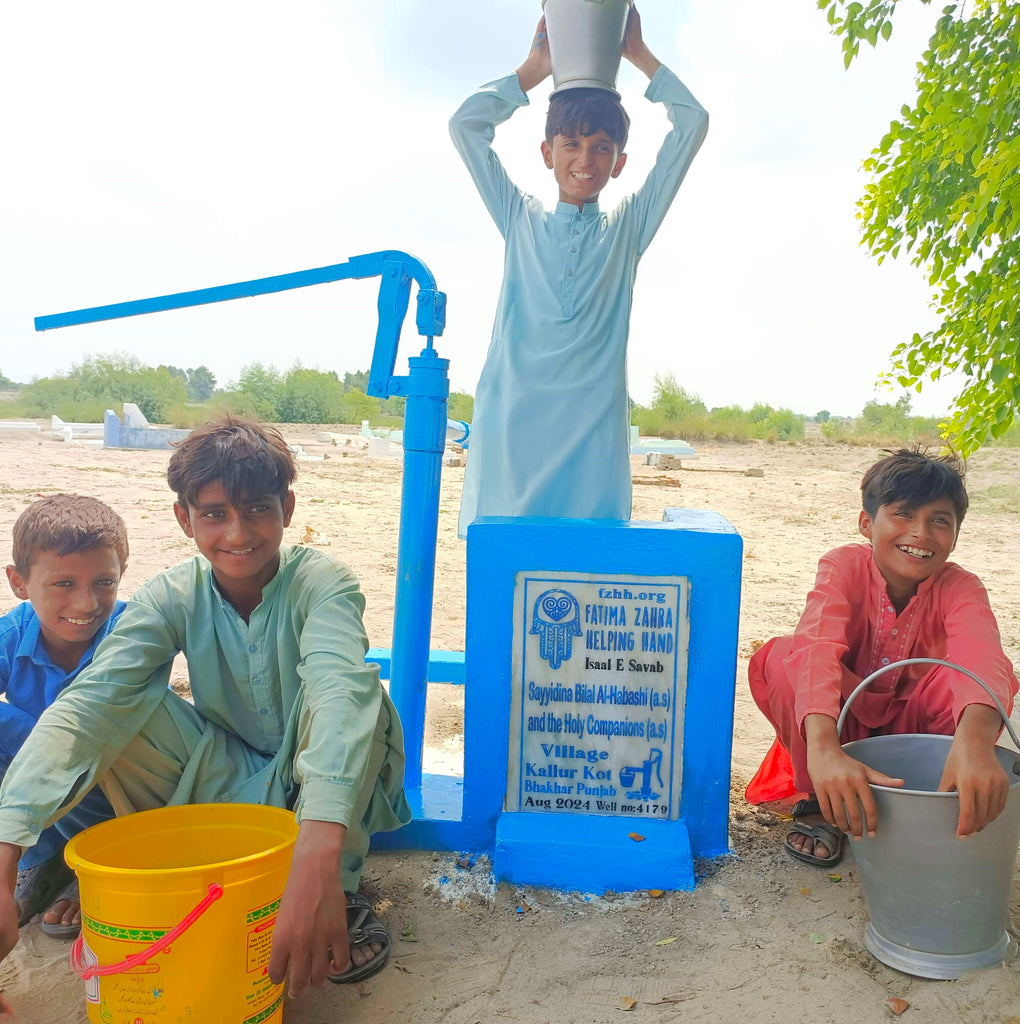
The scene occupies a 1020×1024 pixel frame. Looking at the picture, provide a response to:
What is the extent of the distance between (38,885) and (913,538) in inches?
96.3

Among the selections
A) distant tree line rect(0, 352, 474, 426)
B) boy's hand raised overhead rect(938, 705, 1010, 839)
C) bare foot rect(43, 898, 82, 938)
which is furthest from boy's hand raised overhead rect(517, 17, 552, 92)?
distant tree line rect(0, 352, 474, 426)

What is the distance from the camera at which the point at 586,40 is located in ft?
8.39

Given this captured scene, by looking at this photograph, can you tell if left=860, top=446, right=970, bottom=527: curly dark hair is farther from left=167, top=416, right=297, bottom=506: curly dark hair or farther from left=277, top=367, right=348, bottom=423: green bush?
left=277, top=367, right=348, bottom=423: green bush

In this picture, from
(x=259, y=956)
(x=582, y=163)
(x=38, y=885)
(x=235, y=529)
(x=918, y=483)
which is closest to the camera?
(x=259, y=956)

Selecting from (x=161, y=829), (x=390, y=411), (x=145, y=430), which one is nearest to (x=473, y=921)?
(x=161, y=829)

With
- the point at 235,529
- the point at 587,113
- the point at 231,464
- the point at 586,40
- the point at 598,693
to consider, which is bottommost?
the point at 598,693

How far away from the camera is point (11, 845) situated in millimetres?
1629

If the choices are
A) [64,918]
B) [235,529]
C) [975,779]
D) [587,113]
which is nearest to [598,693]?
[975,779]

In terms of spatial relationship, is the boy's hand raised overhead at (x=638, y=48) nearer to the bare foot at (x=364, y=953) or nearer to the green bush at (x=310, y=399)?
the bare foot at (x=364, y=953)

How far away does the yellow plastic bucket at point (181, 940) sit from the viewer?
1485 mm

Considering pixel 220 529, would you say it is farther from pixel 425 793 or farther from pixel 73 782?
pixel 425 793

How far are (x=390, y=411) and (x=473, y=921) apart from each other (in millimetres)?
30971

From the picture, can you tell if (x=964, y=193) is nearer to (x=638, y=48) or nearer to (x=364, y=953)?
(x=638, y=48)

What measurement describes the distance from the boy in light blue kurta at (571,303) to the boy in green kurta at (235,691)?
0.77m
